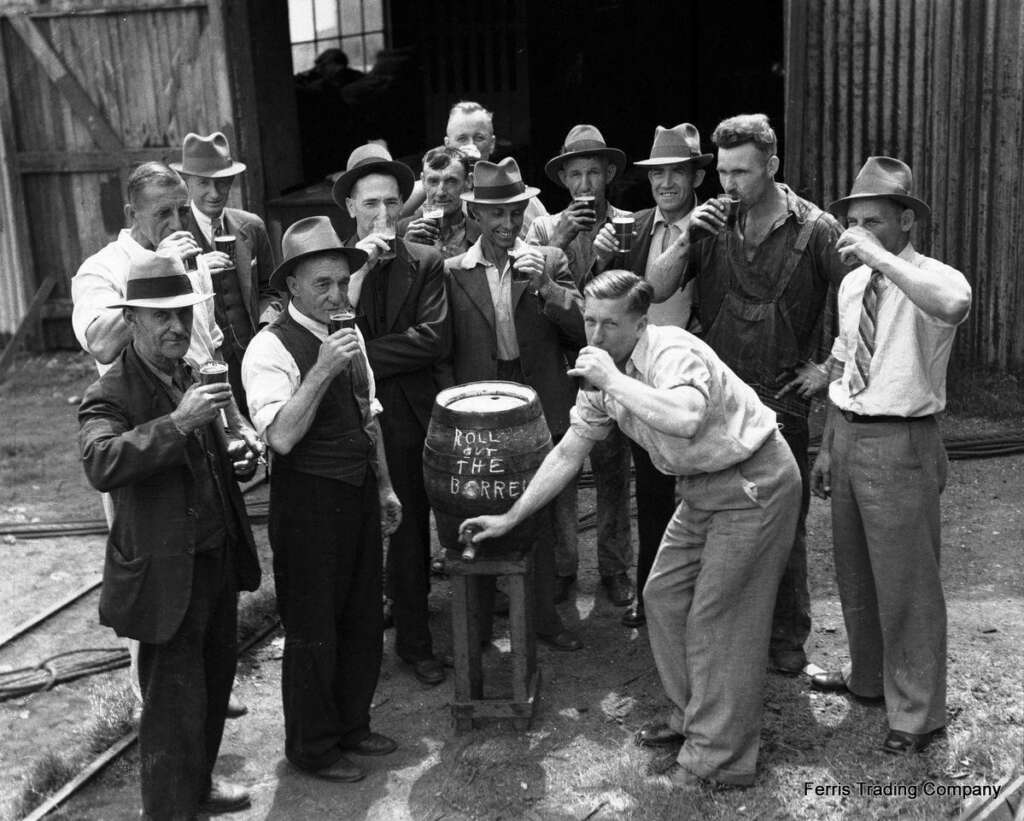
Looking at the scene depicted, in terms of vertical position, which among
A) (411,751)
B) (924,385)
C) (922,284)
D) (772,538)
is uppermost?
(922,284)

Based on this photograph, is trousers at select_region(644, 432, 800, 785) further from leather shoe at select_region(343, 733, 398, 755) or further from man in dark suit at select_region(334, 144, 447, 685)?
man in dark suit at select_region(334, 144, 447, 685)

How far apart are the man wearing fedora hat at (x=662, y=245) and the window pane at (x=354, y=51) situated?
34.8 feet

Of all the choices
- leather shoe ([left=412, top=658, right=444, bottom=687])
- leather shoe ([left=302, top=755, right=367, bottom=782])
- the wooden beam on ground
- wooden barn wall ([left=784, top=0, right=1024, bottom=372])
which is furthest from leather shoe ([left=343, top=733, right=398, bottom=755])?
the wooden beam on ground

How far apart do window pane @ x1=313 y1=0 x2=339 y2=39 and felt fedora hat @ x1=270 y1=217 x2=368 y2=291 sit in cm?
1186

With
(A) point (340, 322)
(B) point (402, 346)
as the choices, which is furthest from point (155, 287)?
(B) point (402, 346)

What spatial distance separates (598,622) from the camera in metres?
6.73

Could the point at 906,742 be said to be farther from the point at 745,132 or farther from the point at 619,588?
the point at 745,132

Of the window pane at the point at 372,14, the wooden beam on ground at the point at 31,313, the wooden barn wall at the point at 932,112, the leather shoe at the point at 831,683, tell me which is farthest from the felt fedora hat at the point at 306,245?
the window pane at the point at 372,14

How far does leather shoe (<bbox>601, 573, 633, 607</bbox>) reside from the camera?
6892 millimetres

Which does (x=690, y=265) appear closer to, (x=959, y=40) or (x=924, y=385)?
(x=924, y=385)

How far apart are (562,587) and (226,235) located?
8.55 ft

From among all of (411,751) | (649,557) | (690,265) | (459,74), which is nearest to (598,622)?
(649,557)

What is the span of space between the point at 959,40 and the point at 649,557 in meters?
5.10

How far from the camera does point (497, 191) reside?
20.7ft
